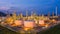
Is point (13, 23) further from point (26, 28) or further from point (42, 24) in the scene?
point (42, 24)

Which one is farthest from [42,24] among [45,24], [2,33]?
[2,33]

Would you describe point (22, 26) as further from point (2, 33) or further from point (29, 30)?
point (2, 33)

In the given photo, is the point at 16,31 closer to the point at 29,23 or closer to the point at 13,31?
the point at 13,31

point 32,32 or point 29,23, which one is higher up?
point 29,23

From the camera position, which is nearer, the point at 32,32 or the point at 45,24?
the point at 32,32

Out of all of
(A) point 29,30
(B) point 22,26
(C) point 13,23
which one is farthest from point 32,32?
(C) point 13,23

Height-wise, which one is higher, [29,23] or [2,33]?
[29,23]

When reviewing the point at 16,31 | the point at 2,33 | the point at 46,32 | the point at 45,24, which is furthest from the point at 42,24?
the point at 2,33

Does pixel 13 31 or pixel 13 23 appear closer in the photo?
pixel 13 31
